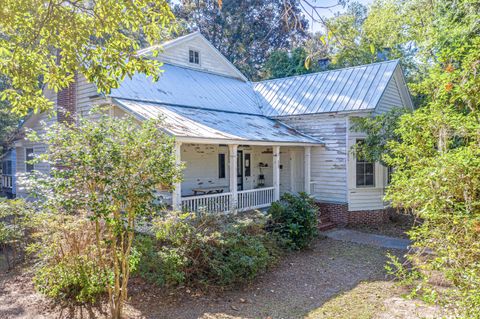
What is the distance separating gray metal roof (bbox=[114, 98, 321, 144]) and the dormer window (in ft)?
12.8

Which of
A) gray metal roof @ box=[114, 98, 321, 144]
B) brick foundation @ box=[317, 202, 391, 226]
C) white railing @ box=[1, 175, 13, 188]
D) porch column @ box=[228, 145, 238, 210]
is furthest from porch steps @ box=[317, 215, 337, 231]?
white railing @ box=[1, 175, 13, 188]

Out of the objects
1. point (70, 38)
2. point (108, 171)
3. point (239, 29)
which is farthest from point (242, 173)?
point (239, 29)

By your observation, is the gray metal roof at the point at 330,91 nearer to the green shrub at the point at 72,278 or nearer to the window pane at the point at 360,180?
the window pane at the point at 360,180

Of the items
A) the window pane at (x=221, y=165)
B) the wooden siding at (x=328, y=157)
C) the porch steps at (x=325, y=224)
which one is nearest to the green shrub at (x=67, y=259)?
the porch steps at (x=325, y=224)

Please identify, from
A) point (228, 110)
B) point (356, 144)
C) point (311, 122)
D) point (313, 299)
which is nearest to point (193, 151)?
point (228, 110)

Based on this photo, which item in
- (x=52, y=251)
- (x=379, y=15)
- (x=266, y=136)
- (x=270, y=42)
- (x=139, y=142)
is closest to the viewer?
(x=139, y=142)

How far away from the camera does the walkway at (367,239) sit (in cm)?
1036

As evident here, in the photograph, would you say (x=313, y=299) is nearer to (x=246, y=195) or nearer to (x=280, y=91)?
(x=246, y=195)

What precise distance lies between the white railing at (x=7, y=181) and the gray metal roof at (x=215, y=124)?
1054 centimetres

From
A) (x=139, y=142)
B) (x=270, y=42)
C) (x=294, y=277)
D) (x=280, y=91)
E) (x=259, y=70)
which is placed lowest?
(x=294, y=277)

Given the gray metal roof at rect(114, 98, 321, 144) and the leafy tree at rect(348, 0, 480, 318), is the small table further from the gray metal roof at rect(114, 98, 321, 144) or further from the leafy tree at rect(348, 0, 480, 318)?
the leafy tree at rect(348, 0, 480, 318)

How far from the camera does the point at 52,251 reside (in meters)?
6.01

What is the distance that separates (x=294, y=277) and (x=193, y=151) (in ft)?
22.9

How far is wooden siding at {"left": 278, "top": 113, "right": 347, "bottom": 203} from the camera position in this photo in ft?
42.8
